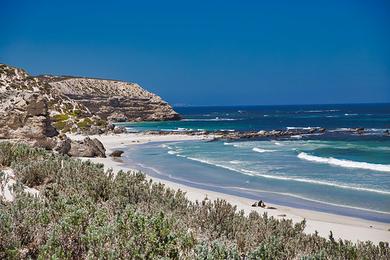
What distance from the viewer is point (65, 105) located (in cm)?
6869

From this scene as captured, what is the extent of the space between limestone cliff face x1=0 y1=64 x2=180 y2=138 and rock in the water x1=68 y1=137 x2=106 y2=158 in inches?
80.5

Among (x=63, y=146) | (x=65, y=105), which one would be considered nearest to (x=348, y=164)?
(x=63, y=146)

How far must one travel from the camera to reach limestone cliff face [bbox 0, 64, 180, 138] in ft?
94.6

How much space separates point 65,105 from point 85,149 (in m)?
41.2

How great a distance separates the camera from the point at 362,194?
17844 millimetres

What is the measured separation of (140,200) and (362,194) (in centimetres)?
1164

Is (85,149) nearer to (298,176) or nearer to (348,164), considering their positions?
(298,176)

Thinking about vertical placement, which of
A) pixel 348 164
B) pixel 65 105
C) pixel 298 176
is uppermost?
pixel 65 105

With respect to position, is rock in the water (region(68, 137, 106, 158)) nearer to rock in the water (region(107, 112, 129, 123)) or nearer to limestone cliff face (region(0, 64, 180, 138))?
limestone cliff face (region(0, 64, 180, 138))

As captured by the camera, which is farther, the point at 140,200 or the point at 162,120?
the point at 162,120

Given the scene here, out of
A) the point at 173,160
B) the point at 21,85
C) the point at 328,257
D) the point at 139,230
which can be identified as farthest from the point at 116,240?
the point at 21,85

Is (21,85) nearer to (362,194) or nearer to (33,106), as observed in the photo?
(33,106)

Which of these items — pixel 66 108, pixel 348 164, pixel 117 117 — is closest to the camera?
pixel 348 164

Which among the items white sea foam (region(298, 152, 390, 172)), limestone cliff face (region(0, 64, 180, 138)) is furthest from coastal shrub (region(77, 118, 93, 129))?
white sea foam (region(298, 152, 390, 172))
